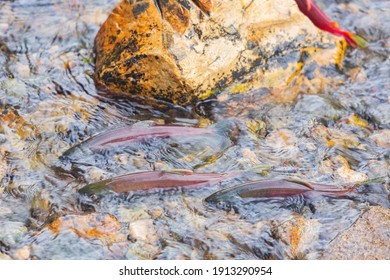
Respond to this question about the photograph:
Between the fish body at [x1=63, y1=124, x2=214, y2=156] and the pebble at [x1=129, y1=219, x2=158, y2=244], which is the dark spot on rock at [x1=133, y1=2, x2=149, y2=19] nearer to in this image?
the fish body at [x1=63, y1=124, x2=214, y2=156]

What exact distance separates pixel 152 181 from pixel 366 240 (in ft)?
5.26

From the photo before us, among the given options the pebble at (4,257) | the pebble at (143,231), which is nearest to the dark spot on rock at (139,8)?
the pebble at (143,231)

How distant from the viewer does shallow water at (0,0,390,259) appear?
402 centimetres

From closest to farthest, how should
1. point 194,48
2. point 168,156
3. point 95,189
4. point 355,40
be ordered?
point 95,189, point 168,156, point 194,48, point 355,40

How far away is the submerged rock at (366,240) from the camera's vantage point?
12.8 feet

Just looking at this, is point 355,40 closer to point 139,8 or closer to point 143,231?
point 139,8

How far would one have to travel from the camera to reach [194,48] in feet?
16.6

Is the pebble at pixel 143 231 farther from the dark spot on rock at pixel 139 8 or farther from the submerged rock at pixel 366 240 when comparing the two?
the dark spot on rock at pixel 139 8

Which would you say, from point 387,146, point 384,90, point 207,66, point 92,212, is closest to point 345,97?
point 384,90

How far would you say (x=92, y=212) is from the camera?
416 cm

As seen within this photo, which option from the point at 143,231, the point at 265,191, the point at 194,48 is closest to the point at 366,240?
the point at 265,191

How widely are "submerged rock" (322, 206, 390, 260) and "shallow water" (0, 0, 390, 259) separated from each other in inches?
2.6

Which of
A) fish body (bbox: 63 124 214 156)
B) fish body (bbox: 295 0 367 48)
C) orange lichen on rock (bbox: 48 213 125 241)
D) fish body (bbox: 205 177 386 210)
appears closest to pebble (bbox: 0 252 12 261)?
orange lichen on rock (bbox: 48 213 125 241)
